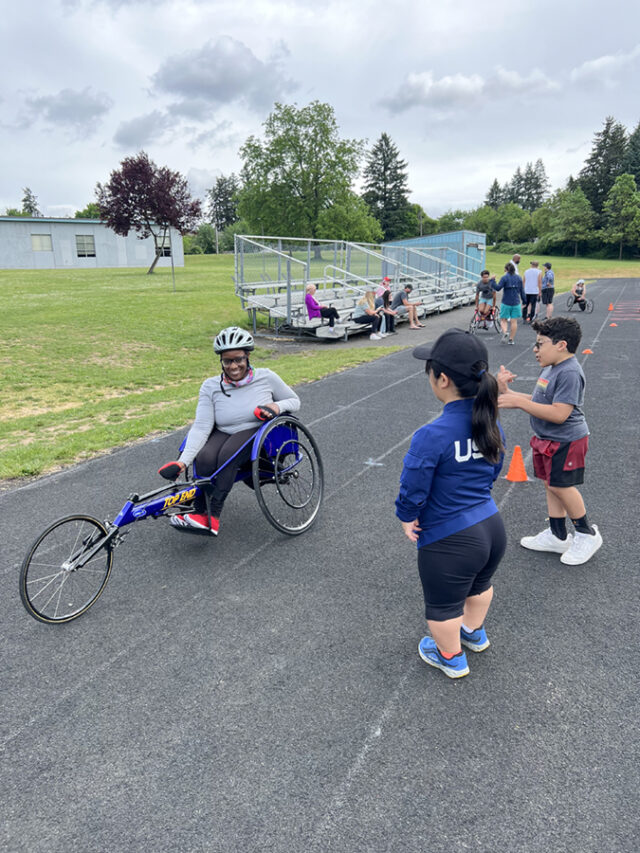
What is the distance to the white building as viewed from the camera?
42719mm

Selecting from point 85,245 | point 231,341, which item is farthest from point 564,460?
point 85,245

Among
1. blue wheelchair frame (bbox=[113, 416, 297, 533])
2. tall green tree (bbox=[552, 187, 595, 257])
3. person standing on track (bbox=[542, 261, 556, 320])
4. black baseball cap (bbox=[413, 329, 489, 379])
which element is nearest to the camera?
black baseball cap (bbox=[413, 329, 489, 379])

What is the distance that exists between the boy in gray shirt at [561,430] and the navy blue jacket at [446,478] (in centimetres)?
92

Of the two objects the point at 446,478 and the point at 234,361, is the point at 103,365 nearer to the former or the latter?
the point at 234,361

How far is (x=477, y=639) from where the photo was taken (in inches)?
121

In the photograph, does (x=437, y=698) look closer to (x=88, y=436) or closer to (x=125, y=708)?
(x=125, y=708)

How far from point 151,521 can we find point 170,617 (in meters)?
1.54

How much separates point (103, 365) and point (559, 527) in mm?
10832

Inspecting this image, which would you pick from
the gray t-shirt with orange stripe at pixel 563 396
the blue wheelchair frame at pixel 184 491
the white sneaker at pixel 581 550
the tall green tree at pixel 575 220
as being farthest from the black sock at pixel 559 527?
the tall green tree at pixel 575 220

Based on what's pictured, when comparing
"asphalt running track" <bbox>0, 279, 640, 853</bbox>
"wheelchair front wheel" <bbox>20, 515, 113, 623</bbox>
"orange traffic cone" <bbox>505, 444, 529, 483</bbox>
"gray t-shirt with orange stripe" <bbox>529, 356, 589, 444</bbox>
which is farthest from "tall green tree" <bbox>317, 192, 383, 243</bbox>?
"wheelchair front wheel" <bbox>20, 515, 113, 623</bbox>

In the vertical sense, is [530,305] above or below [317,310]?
below

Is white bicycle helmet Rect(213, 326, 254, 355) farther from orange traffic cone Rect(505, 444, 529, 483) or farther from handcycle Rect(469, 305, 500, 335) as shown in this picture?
handcycle Rect(469, 305, 500, 335)

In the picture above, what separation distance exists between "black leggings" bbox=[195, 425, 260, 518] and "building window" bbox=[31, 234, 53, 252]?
46606 mm

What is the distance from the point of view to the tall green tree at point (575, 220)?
237 ft
